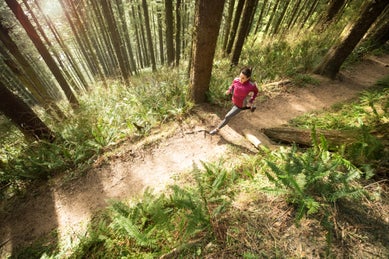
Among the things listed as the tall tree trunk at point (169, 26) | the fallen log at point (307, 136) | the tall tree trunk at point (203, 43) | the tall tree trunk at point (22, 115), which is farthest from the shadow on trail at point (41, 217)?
the tall tree trunk at point (169, 26)

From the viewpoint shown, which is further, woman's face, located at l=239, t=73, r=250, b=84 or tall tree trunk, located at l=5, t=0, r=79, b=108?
tall tree trunk, located at l=5, t=0, r=79, b=108

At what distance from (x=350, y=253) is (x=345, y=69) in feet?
26.1

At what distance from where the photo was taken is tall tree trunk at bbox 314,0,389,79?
18.2 feet

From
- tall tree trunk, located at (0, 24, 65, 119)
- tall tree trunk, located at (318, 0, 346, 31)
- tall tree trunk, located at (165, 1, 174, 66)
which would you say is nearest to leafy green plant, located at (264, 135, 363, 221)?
tall tree trunk, located at (0, 24, 65, 119)

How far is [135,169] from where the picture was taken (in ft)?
15.5

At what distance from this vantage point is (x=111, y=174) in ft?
15.4

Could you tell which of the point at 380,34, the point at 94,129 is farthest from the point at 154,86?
the point at 380,34

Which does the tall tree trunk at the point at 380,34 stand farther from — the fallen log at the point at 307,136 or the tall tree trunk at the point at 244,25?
the fallen log at the point at 307,136

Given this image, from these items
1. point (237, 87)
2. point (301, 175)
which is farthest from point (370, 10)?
point (301, 175)

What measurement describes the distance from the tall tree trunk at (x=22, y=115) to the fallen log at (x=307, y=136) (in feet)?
20.9

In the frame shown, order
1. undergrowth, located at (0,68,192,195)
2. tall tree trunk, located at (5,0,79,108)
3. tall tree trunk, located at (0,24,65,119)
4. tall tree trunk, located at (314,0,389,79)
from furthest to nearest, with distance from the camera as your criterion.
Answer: tall tree trunk, located at (5,0,79,108), tall tree trunk, located at (0,24,65,119), tall tree trunk, located at (314,0,389,79), undergrowth, located at (0,68,192,195)

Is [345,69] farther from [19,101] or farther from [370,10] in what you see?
[19,101]

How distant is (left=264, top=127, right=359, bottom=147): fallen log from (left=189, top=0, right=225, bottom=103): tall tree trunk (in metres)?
2.28

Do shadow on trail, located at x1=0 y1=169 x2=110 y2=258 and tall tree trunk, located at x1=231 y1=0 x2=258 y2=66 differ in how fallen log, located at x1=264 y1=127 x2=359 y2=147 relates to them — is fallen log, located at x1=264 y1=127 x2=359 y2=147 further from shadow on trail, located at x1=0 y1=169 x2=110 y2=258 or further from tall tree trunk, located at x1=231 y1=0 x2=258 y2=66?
tall tree trunk, located at x1=231 y1=0 x2=258 y2=66
